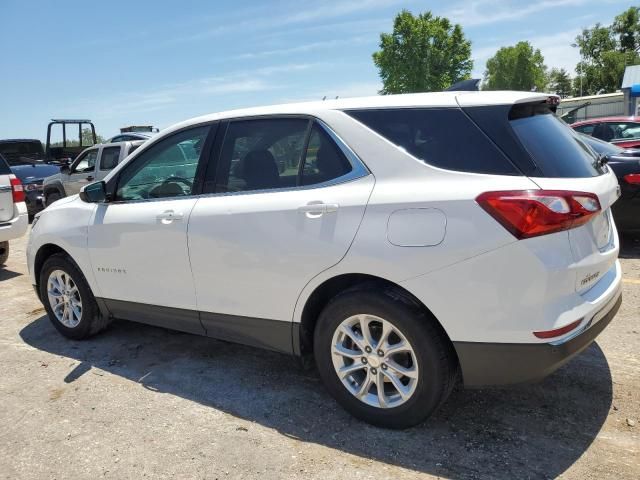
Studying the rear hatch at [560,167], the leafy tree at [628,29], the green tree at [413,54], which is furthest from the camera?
the leafy tree at [628,29]

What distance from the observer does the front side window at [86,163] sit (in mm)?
10594

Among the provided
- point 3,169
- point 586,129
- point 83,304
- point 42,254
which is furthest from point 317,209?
point 586,129

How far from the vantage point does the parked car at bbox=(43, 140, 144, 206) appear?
32.3ft

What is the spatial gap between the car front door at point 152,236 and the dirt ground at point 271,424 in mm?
490

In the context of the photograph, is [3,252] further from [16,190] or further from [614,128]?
[614,128]

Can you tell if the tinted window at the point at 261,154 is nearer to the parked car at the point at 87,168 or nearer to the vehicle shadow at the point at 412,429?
the vehicle shadow at the point at 412,429

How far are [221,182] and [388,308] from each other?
144 cm

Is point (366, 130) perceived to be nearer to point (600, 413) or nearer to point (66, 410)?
point (600, 413)

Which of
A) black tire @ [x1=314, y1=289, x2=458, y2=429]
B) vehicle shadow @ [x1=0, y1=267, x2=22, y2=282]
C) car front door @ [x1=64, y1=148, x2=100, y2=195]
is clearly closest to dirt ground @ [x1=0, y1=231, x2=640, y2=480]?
black tire @ [x1=314, y1=289, x2=458, y2=429]

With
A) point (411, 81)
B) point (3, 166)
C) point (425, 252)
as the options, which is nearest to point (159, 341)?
point (425, 252)

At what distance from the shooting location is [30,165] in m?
13.3

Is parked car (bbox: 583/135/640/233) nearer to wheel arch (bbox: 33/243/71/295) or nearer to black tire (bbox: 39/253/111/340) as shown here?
black tire (bbox: 39/253/111/340)

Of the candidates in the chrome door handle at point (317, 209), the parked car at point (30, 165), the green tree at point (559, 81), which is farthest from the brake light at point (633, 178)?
the green tree at point (559, 81)

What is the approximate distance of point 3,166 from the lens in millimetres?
7531
